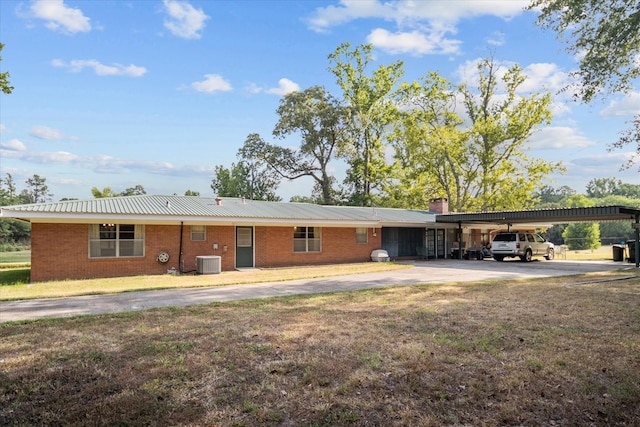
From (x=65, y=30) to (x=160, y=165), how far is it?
1139 inches

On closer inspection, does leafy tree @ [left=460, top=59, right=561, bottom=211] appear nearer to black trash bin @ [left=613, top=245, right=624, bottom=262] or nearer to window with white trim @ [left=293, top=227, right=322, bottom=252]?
black trash bin @ [left=613, top=245, right=624, bottom=262]

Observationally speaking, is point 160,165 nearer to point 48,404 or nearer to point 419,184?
point 419,184

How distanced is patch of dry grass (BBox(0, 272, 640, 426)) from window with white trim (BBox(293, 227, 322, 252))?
1193 cm

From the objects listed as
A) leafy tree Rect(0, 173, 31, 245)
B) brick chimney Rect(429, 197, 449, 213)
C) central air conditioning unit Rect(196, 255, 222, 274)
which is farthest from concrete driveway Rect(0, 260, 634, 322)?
leafy tree Rect(0, 173, 31, 245)

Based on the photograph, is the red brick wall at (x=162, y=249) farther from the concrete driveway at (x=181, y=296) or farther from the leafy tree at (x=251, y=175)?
the leafy tree at (x=251, y=175)

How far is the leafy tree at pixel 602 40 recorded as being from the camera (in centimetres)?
974

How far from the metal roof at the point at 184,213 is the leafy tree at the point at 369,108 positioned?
653 inches

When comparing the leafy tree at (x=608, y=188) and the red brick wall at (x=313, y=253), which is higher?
the leafy tree at (x=608, y=188)

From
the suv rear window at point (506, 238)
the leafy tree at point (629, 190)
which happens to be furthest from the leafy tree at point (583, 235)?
the leafy tree at point (629, 190)

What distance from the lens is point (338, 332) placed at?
6.17 m

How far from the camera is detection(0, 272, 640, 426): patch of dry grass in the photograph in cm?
356

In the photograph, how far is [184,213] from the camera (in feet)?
51.5

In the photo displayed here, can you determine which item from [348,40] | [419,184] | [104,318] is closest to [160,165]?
[348,40]

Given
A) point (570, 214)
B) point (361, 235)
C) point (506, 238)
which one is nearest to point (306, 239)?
point (361, 235)
